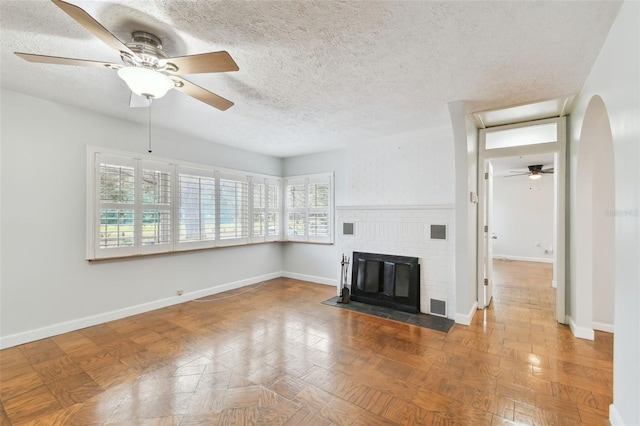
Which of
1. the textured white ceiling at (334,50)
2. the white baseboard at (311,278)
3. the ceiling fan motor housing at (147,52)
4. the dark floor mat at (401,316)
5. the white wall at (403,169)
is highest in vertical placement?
the textured white ceiling at (334,50)

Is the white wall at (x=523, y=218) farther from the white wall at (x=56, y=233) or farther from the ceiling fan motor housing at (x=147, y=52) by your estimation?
the ceiling fan motor housing at (x=147, y=52)

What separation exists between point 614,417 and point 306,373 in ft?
6.51

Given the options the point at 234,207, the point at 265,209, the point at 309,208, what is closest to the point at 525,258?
the point at 309,208

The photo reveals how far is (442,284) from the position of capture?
3564mm

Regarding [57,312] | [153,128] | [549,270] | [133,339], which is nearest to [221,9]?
[153,128]

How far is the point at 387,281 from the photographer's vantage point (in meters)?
3.93

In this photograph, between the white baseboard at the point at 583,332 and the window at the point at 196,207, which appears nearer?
the white baseboard at the point at 583,332

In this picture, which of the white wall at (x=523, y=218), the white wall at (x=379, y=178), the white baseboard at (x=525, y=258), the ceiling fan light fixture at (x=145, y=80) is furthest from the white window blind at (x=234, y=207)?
the white baseboard at (x=525, y=258)

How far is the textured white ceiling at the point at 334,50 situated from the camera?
160 centimetres

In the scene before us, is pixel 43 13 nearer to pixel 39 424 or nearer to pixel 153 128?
pixel 153 128

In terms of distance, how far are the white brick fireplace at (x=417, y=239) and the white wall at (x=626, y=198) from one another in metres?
1.86

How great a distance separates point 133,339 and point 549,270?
8172 millimetres

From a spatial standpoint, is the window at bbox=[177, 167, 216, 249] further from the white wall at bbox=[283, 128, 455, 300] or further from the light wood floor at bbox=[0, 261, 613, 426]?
the white wall at bbox=[283, 128, 455, 300]

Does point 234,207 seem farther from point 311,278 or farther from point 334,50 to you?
point 334,50
